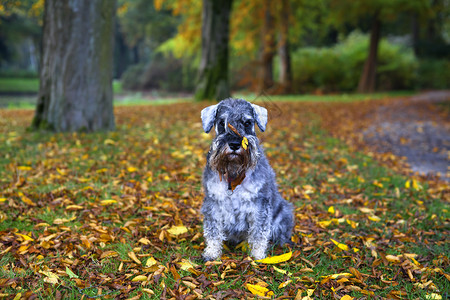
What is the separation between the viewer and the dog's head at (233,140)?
3.27 m

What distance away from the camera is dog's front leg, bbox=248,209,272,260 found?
364 cm

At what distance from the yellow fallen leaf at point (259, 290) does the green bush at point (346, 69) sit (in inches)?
992

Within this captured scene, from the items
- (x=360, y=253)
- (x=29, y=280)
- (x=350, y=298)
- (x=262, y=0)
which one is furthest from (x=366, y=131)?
(x=262, y=0)

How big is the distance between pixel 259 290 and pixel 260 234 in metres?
0.62

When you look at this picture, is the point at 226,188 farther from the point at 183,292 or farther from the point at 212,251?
the point at 183,292

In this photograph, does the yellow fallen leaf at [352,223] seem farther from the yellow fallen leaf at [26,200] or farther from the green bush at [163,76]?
the green bush at [163,76]

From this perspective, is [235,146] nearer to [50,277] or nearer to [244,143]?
[244,143]

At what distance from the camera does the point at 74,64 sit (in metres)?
8.47

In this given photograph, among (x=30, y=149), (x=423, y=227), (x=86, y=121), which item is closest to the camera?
(x=423, y=227)

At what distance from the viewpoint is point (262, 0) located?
68.7 ft

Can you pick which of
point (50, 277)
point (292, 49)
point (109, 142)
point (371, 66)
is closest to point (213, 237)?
point (50, 277)

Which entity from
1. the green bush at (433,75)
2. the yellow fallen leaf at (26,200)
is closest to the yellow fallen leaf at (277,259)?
the yellow fallen leaf at (26,200)

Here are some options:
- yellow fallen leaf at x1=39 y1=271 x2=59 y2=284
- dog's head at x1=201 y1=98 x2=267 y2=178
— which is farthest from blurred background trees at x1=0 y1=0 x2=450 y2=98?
yellow fallen leaf at x1=39 y1=271 x2=59 y2=284

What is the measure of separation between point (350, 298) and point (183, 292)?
154 centimetres
